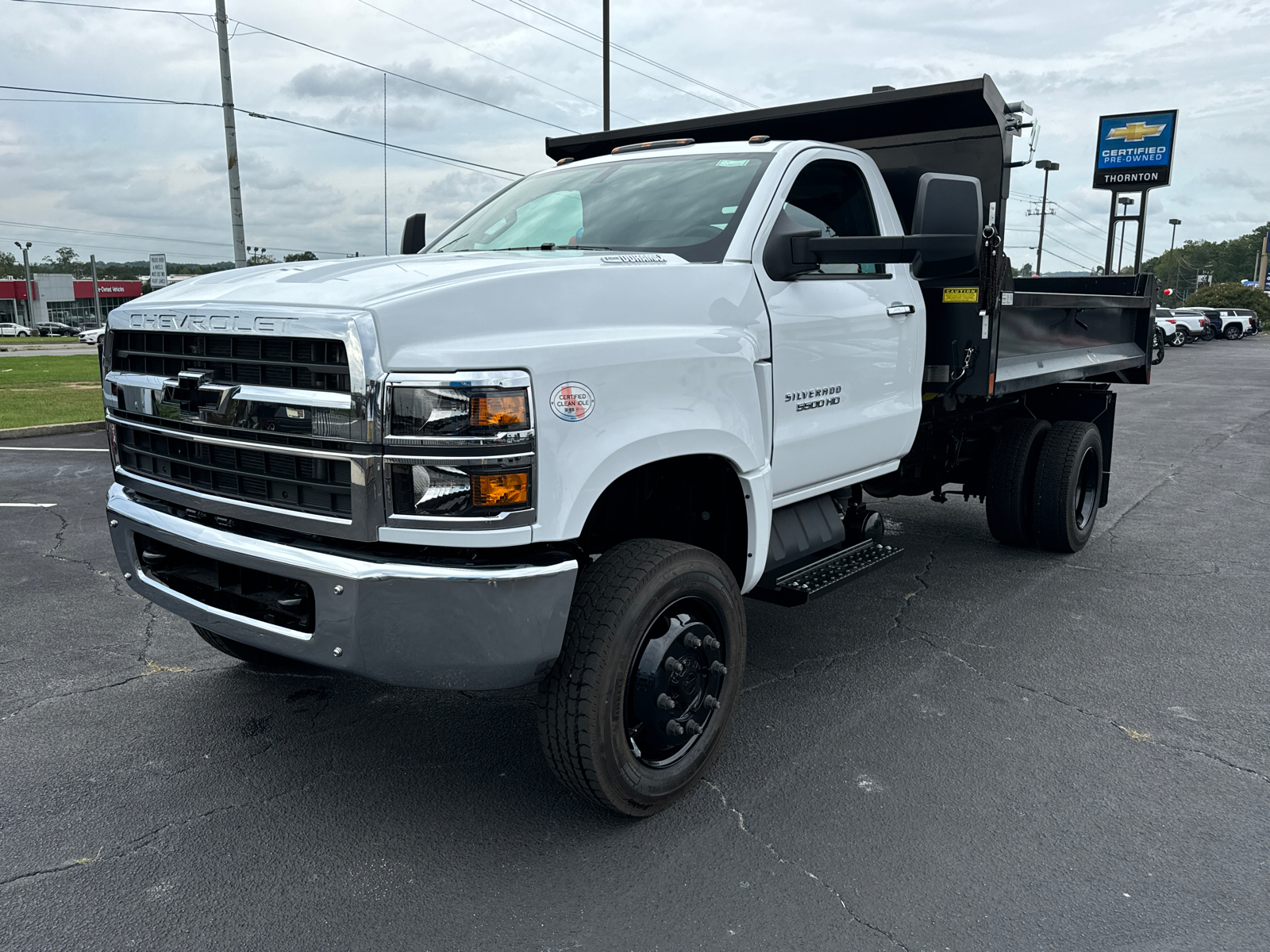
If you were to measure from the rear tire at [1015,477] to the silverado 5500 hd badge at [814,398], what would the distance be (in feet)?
8.85

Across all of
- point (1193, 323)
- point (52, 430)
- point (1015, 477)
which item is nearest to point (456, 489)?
point (1015, 477)

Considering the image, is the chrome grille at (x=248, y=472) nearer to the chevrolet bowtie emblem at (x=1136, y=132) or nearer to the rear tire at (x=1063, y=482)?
the rear tire at (x=1063, y=482)

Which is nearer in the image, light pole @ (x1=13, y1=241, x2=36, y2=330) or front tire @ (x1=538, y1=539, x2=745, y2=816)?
front tire @ (x1=538, y1=539, x2=745, y2=816)

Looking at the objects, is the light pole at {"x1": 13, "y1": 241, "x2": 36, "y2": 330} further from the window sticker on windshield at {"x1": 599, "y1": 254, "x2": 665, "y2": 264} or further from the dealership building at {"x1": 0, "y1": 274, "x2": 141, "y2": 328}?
the window sticker on windshield at {"x1": 599, "y1": 254, "x2": 665, "y2": 264}

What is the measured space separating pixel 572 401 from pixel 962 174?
11.9 feet

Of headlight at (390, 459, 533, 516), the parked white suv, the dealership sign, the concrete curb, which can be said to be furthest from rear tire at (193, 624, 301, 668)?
the parked white suv

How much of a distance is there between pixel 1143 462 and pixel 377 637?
966 cm

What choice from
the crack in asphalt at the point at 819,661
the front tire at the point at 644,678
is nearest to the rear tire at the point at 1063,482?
the crack in asphalt at the point at 819,661

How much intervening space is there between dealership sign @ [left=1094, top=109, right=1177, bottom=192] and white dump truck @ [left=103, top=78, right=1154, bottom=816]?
3808 cm

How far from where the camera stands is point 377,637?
8.53 feet

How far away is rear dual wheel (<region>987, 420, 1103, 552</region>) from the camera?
20.0ft

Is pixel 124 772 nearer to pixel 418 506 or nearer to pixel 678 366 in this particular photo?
pixel 418 506

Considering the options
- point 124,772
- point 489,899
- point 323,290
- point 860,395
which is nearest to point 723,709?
point 489,899

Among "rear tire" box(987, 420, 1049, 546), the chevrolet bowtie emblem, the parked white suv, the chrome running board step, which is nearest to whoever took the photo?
the chrome running board step
